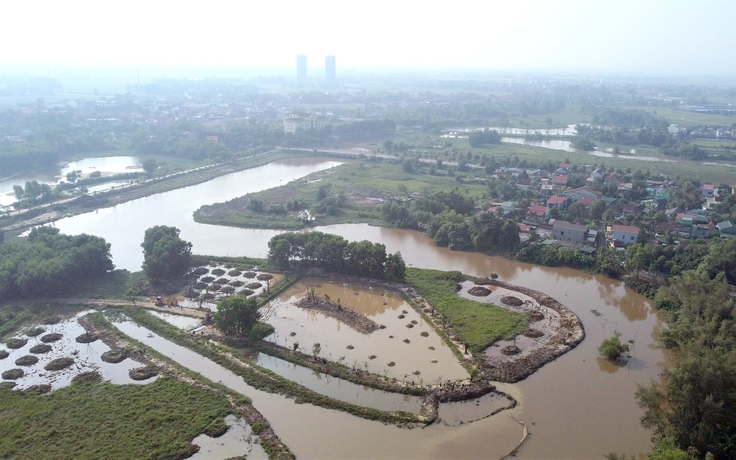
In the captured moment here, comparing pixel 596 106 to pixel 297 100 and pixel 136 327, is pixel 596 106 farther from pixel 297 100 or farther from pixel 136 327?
pixel 136 327

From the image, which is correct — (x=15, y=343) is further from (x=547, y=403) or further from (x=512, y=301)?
(x=512, y=301)

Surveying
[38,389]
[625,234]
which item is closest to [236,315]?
[38,389]

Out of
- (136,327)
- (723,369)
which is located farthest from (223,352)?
(723,369)

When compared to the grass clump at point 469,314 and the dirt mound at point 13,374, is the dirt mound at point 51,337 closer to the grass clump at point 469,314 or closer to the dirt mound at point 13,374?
the dirt mound at point 13,374

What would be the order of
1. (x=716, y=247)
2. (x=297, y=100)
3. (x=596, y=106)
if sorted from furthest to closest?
(x=297, y=100), (x=596, y=106), (x=716, y=247)

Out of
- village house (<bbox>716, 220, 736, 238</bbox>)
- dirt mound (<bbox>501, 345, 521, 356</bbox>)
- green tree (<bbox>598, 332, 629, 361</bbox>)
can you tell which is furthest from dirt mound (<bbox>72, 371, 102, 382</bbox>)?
village house (<bbox>716, 220, 736, 238</bbox>)

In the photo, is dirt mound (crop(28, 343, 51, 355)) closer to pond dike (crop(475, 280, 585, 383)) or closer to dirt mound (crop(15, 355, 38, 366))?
dirt mound (crop(15, 355, 38, 366))
